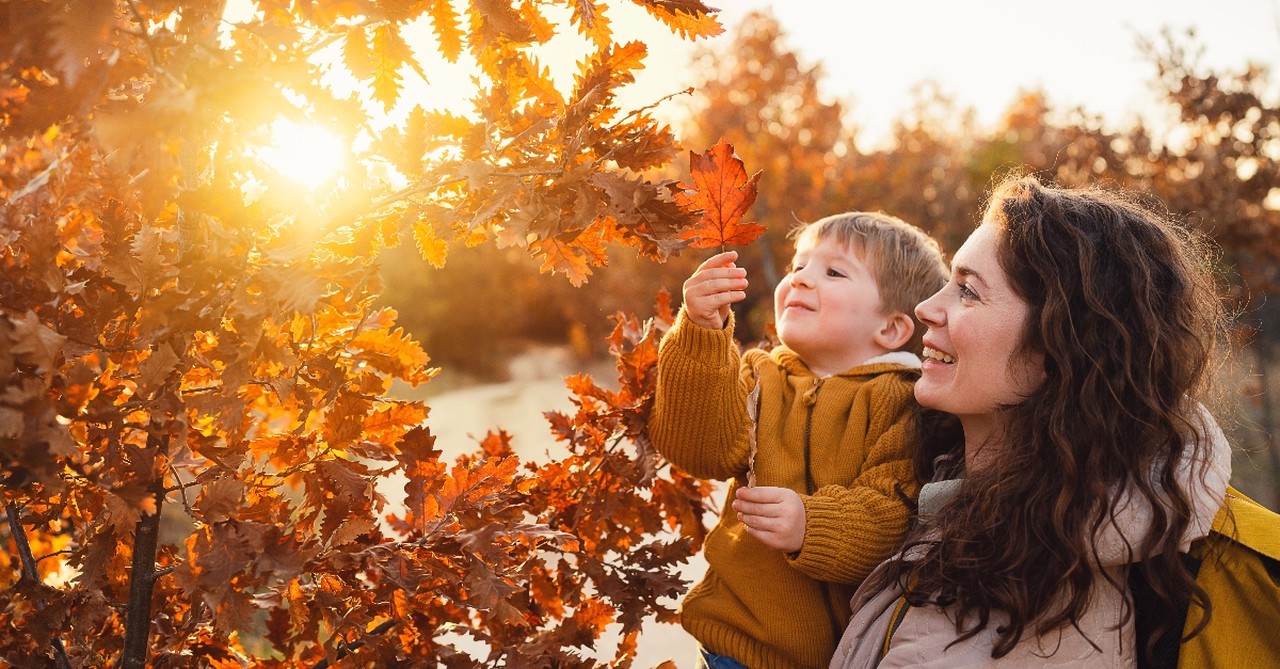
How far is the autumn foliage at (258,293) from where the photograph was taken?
3.72ft

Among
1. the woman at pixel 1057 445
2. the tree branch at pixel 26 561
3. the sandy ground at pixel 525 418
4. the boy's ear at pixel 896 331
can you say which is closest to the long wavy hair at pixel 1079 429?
the woman at pixel 1057 445

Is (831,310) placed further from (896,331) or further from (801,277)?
(896,331)

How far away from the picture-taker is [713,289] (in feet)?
6.04

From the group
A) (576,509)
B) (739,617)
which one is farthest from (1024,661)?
(576,509)

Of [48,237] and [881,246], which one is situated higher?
[48,237]

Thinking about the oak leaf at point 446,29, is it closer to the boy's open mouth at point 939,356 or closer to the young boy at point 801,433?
the young boy at point 801,433

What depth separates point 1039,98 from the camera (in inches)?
709

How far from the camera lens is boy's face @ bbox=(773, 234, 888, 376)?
2.17 metres

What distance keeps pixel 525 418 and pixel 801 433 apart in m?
7.70

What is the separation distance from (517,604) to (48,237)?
1.12 metres

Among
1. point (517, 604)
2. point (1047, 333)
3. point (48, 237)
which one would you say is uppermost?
point (48, 237)

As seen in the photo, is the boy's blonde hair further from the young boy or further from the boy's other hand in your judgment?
the boy's other hand

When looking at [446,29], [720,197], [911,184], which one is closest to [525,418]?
[911,184]

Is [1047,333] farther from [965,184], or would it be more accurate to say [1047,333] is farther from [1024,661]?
[965,184]
